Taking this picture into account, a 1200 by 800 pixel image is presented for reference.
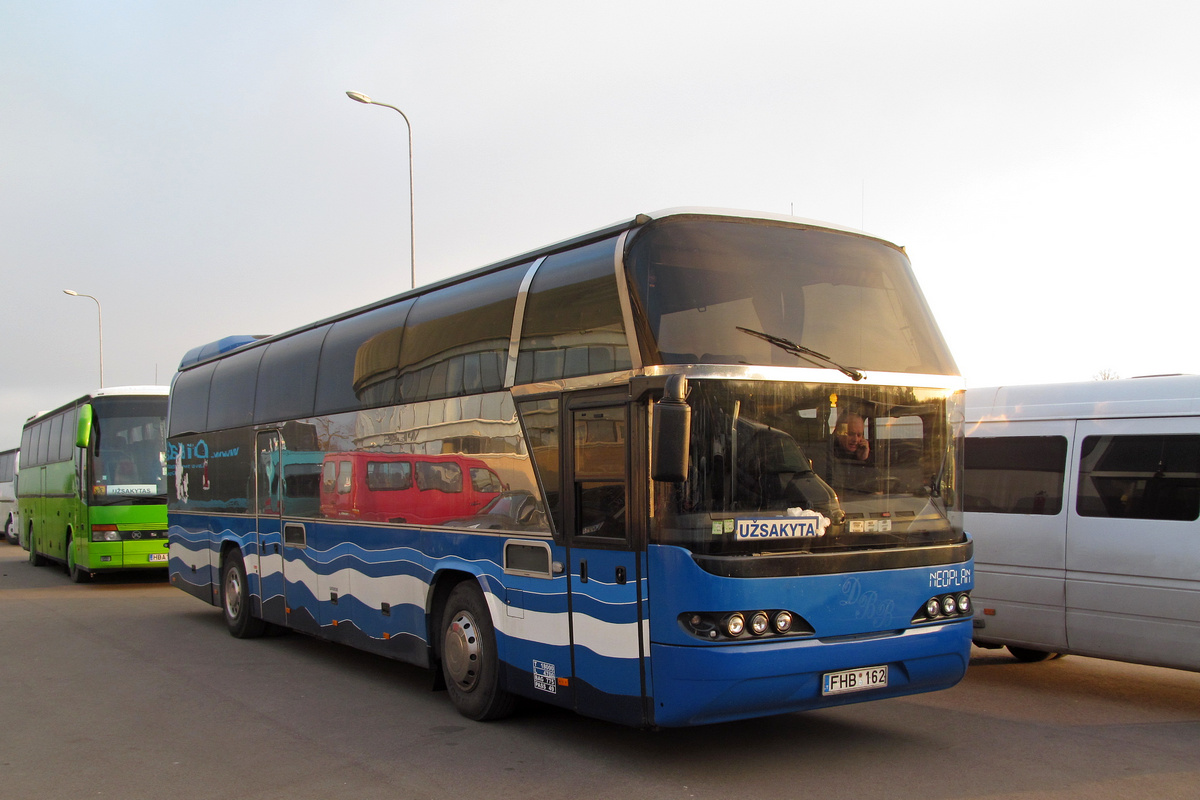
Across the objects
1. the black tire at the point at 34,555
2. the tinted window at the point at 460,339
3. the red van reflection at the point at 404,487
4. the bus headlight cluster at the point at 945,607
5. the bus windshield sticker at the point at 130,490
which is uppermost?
the tinted window at the point at 460,339

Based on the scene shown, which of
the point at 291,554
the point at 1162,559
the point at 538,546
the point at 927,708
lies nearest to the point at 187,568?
the point at 291,554

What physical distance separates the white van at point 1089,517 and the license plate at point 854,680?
294cm

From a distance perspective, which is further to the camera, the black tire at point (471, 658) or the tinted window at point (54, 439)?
the tinted window at point (54, 439)

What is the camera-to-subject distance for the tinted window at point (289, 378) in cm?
1126

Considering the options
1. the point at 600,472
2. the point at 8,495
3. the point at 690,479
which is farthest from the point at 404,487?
the point at 8,495

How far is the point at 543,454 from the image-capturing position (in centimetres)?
714

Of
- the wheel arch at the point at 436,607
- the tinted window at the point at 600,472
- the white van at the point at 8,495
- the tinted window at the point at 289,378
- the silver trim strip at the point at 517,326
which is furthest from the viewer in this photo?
the white van at the point at 8,495

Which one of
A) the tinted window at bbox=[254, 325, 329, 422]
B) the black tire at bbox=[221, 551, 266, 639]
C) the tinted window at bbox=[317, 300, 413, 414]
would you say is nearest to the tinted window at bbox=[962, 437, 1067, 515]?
the tinted window at bbox=[317, 300, 413, 414]

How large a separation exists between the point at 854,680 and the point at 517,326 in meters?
3.42

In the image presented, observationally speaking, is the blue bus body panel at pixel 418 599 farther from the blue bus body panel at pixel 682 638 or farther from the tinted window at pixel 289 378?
the tinted window at pixel 289 378

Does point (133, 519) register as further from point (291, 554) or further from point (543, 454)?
point (543, 454)

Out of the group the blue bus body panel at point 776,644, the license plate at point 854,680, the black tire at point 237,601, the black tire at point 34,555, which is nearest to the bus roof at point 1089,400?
the blue bus body panel at point 776,644

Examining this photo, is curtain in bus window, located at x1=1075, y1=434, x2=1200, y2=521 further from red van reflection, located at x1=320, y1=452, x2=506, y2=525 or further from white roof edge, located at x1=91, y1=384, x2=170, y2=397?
white roof edge, located at x1=91, y1=384, x2=170, y2=397

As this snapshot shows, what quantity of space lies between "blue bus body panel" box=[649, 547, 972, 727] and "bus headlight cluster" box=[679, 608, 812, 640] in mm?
38
